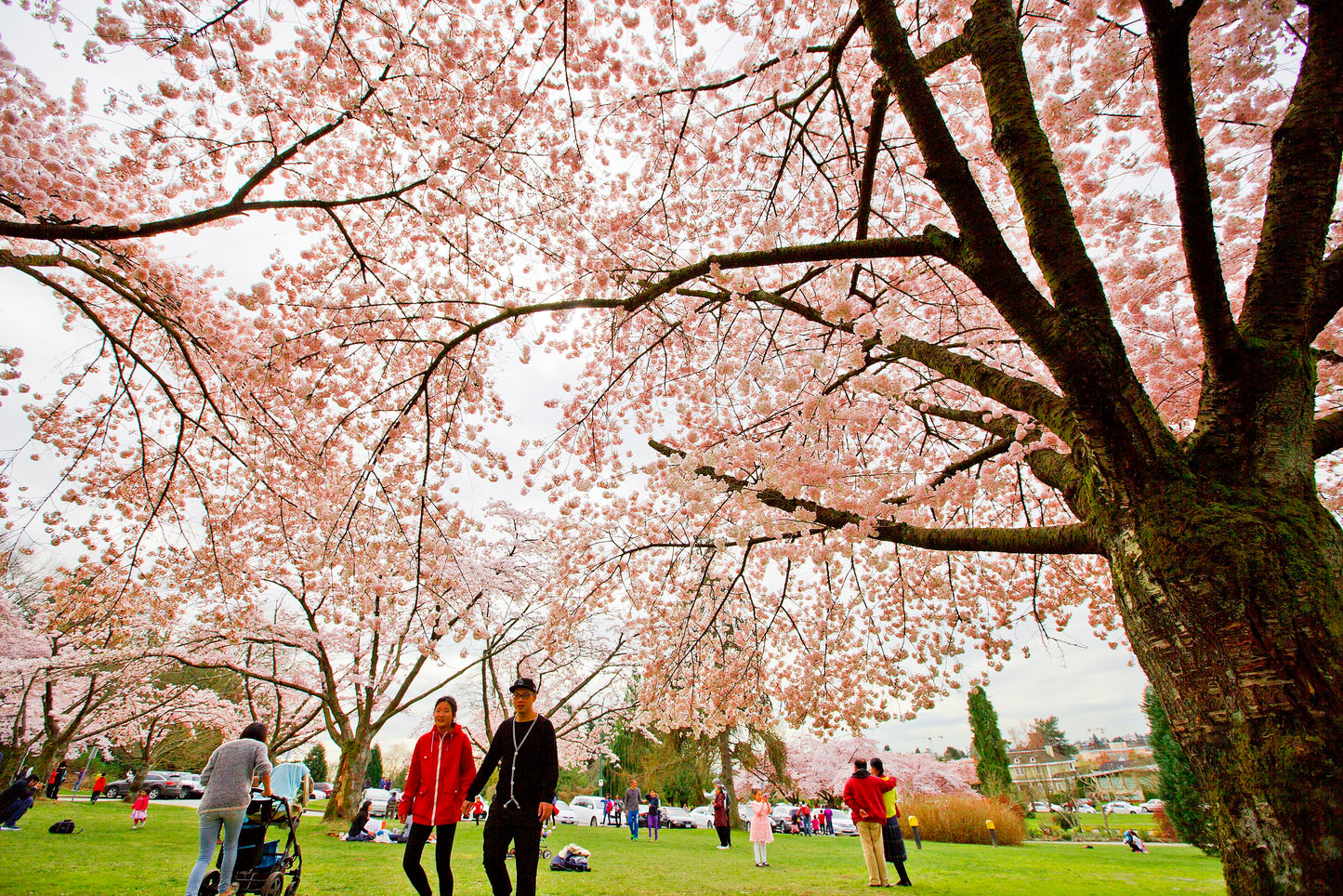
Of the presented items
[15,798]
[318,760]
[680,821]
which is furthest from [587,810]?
[318,760]

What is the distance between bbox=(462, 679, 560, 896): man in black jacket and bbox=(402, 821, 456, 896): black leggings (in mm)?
229

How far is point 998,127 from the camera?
259 cm

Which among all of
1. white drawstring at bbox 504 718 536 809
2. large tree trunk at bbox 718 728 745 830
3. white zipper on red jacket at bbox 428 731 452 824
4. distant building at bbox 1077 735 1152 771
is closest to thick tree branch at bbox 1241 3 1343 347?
white drawstring at bbox 504 718 536 809

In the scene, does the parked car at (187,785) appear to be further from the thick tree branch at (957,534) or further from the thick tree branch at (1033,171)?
the thick tree branch at (1033,171)

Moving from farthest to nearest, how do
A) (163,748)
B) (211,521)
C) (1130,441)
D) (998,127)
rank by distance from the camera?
(163,748) → (211,521) → (998,127) → (1130,441)

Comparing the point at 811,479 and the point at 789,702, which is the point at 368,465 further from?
the point at 789,702

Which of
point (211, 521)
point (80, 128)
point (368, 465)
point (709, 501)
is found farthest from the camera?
point (211, 521)

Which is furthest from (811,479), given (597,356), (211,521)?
(211,521)

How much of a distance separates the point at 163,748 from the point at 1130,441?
38.8 metres

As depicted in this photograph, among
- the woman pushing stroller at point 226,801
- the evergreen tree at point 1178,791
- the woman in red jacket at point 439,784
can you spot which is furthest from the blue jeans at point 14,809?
the evergreen tree at point 1178,791

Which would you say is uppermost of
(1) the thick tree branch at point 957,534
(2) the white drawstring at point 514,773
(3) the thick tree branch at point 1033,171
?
(3) the thick tree branch at point 1033,171

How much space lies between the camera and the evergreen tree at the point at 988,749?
73.8 ft

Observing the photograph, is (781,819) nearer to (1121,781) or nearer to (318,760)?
(318,760)

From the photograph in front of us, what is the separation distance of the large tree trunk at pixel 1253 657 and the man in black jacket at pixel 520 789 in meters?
2.76
